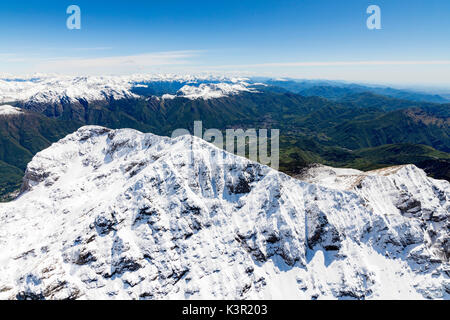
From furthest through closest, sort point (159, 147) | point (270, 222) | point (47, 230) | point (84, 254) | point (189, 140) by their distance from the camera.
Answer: point (159, 147) < point (189, 140) < point (47, 230) < point (270, 222) < point (84, 254)

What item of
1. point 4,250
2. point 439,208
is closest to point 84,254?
point 4,250

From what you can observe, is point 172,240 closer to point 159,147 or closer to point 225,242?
point 225,242

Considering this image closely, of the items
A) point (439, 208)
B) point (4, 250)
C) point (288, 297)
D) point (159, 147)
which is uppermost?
point (159, 147)

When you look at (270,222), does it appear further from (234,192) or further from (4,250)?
(4,250)

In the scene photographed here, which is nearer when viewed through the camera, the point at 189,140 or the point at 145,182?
the point at 145,182

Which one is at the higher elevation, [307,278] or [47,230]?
[47,230]
